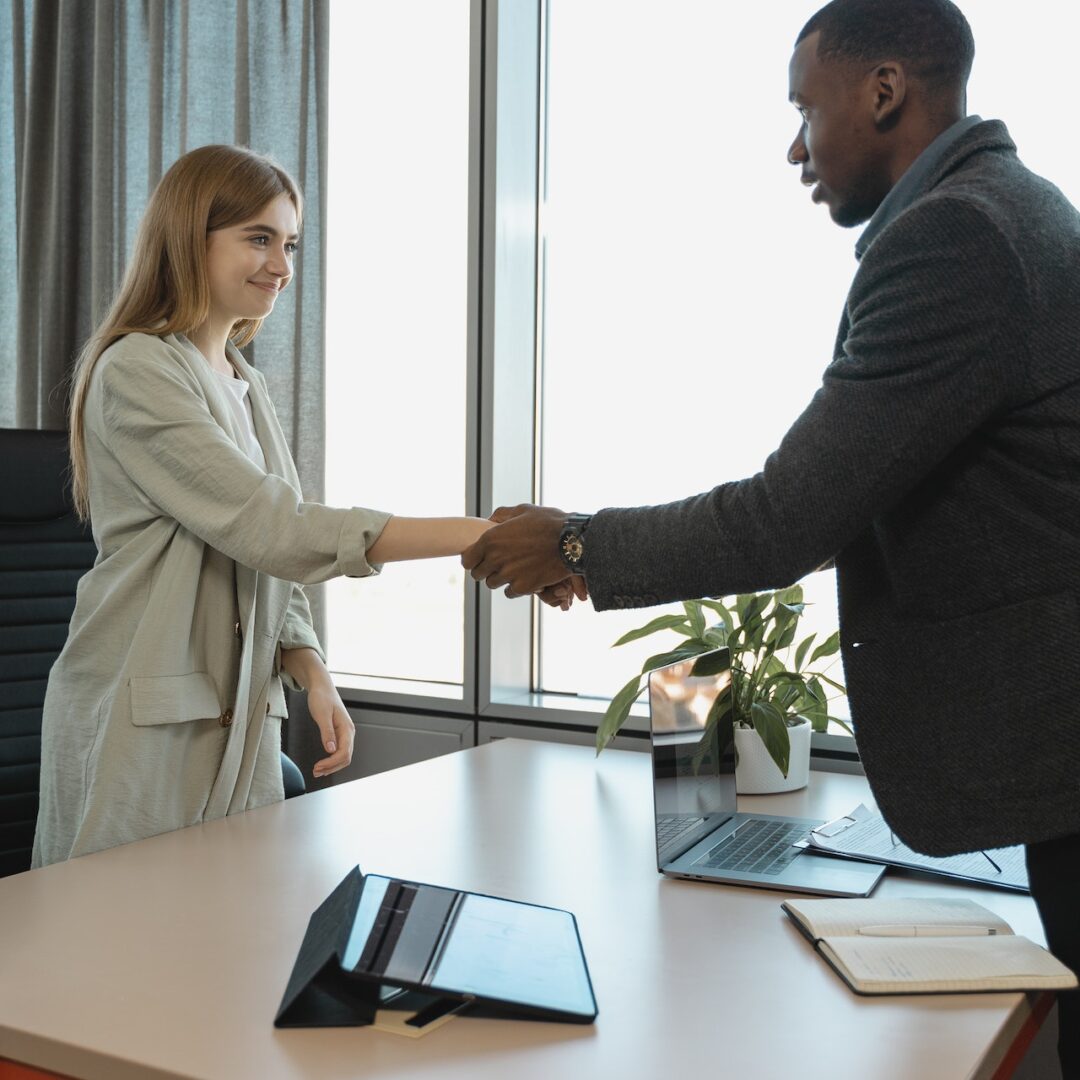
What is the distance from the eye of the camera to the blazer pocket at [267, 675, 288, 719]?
5.77 feet

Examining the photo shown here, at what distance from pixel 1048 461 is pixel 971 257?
0.19m

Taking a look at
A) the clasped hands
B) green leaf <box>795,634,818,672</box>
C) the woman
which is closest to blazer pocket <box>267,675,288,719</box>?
the woman

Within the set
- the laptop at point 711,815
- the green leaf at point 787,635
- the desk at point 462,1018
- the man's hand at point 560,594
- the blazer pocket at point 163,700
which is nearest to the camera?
the desk at point 462,1018

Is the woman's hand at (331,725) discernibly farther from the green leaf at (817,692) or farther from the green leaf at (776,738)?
the green leaf at (817,692)

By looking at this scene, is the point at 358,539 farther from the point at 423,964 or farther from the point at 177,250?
the point at 423,964

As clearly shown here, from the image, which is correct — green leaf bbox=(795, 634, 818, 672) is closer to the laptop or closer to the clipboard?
the laptop

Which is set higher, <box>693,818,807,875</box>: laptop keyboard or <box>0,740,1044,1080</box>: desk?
<box>0,740,1044,1080</box>: desk

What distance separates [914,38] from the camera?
1204 mm

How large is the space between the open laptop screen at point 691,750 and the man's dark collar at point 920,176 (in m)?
0.58

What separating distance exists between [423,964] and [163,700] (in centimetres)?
80

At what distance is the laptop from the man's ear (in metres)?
0.68

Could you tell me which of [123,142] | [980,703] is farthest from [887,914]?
[123,142]

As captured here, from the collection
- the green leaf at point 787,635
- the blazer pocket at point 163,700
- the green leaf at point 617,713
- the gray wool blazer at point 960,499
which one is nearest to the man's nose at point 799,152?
the gray wool blazer at point 960,499

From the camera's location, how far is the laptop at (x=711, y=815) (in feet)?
4.34
